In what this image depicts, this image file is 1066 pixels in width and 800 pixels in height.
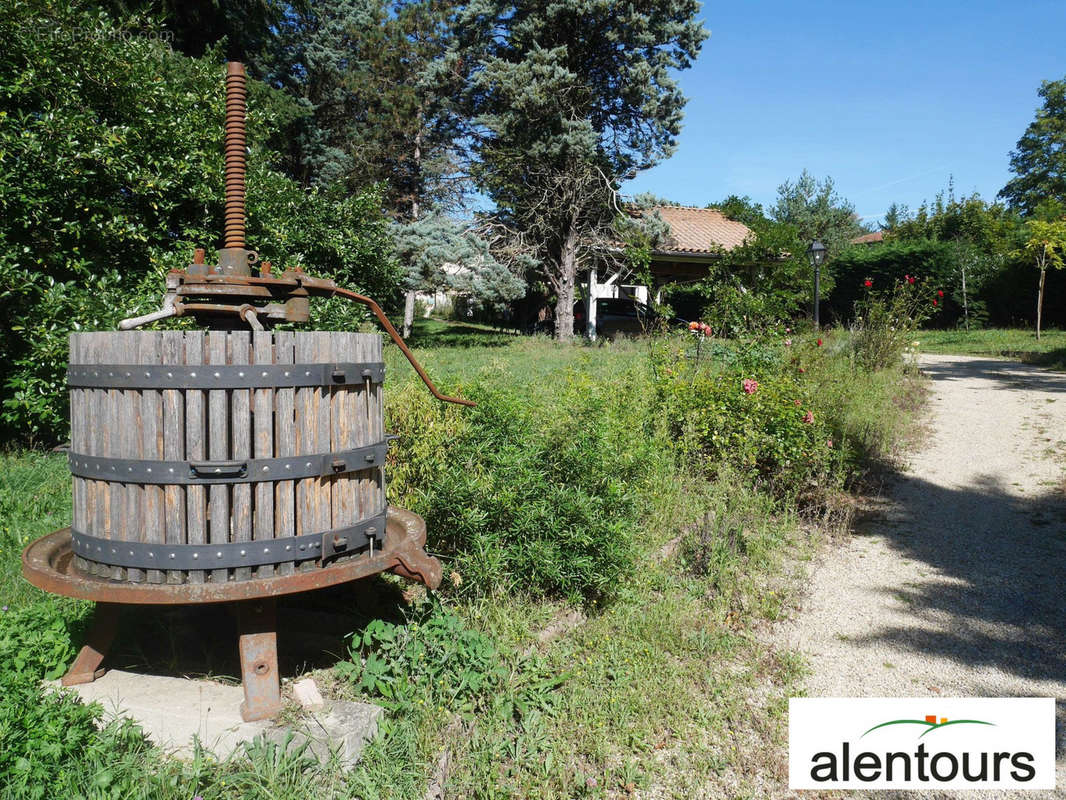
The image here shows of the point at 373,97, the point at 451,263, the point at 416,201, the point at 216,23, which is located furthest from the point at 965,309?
the point at 216,23

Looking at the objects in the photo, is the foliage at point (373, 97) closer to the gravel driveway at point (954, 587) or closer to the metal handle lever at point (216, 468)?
the gravel driveway at point (954, 587)

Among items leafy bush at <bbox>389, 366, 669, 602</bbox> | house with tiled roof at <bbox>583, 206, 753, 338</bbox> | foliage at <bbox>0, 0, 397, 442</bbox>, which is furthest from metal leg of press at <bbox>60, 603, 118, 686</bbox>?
house with tiled roof at <bbox>583, 206, 753, 338</bbox>

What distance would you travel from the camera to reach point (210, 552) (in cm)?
262

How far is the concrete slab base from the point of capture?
2.59 meters

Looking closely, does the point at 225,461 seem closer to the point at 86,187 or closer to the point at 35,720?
the point at 35,720

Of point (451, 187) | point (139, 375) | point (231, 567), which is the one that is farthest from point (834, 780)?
point (451, 187)

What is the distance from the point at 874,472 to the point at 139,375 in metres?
6.74

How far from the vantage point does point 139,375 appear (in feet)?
8.50

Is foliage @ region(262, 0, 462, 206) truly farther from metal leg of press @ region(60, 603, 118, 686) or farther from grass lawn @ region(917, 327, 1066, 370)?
metal leg of press @ region(60, 603, 118, 686)

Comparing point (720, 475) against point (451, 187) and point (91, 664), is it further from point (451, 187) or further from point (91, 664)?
point (451, 187)

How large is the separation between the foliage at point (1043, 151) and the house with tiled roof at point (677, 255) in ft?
79.3

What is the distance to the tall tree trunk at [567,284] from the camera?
66.5ft

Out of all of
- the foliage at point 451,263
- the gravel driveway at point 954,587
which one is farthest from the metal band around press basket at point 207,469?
the foliage at point 451,263

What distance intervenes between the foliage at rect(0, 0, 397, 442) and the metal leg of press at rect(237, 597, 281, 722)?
456 cm
